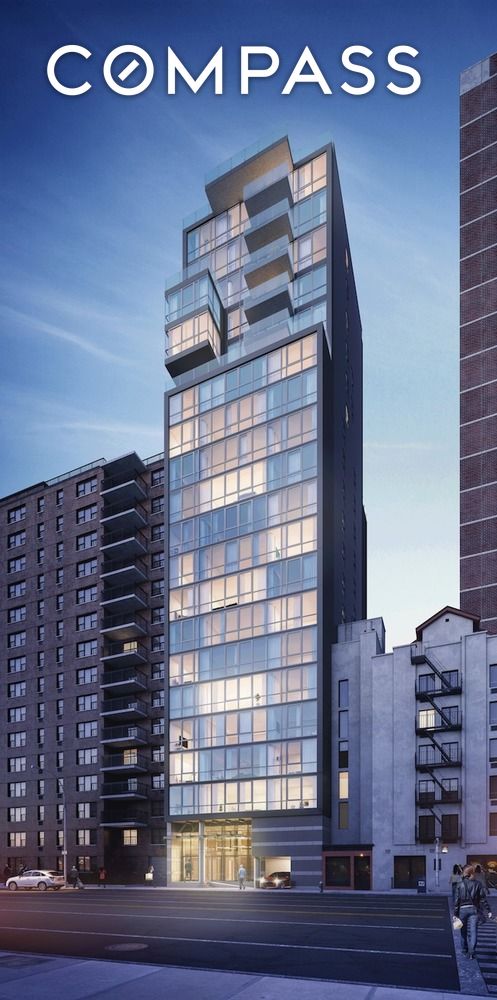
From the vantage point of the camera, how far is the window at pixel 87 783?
274 feet

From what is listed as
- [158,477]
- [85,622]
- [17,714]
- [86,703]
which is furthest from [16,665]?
[158,477]

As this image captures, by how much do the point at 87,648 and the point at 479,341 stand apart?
4751cm

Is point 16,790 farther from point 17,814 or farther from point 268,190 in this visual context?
point 268,190

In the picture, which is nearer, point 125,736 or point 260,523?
point 260,523

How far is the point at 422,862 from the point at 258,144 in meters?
63.6

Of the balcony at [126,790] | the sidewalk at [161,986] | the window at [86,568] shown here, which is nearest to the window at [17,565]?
the window at [86,568]

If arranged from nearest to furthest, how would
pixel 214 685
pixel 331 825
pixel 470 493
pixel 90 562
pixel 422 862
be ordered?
pixel 422 862, pixel 331 825, pixel 214 685, pixel 470 493, pixel 90 562

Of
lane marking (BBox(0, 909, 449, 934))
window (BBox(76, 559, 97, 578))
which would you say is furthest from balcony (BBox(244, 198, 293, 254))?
lane marking (BBox(0, 909, 449, 934))

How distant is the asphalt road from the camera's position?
1952 cm

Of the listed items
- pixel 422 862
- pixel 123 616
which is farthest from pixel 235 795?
pixel 123 616

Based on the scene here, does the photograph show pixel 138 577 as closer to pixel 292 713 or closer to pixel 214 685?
pixel 214 685

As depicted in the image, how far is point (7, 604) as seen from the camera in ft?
318

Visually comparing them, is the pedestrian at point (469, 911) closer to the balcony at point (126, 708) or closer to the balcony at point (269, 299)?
the balcony at point (126, 708)

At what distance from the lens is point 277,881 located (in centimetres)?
6162
